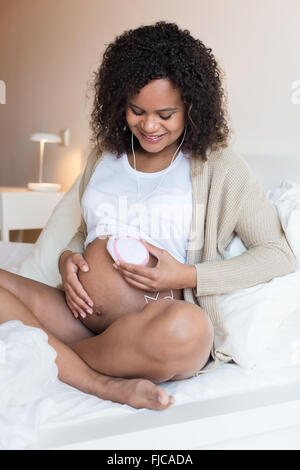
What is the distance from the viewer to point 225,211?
1.06 meters

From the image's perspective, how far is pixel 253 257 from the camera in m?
1.03

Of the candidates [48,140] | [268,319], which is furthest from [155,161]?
[48,140]

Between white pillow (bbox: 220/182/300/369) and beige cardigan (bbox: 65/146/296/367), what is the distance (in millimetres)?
20

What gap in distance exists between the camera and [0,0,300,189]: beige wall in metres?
1.57

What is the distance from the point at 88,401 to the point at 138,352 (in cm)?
12

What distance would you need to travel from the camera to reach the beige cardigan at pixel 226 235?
1.01 m

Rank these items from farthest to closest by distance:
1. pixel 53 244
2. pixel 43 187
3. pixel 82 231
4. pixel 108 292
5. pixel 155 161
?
pixel 43 187, pixel 53 244, pixel 82 231, pixel 155 161, pixel 108 292

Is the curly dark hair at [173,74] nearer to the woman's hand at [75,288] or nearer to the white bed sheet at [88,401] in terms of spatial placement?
the woman's hand at [75,288]

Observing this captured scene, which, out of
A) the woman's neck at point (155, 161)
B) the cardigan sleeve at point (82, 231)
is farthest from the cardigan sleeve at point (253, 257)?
the cardigan sleeve at point (82, 231)

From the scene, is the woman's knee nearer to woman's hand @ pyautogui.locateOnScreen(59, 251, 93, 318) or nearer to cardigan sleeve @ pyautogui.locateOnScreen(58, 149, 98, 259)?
woman's hand @ pyautogui.locateOnScreen(59, 251, 93, 318)

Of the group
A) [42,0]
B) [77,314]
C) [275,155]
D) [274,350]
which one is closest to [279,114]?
[275,155]

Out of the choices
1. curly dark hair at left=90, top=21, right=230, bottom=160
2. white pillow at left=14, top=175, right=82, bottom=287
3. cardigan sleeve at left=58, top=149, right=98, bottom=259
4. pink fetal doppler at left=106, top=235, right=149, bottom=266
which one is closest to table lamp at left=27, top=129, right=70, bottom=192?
white pillow at left=14, top=175, right=82, bottom=287

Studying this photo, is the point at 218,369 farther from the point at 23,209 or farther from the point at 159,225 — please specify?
the point at 23,209
